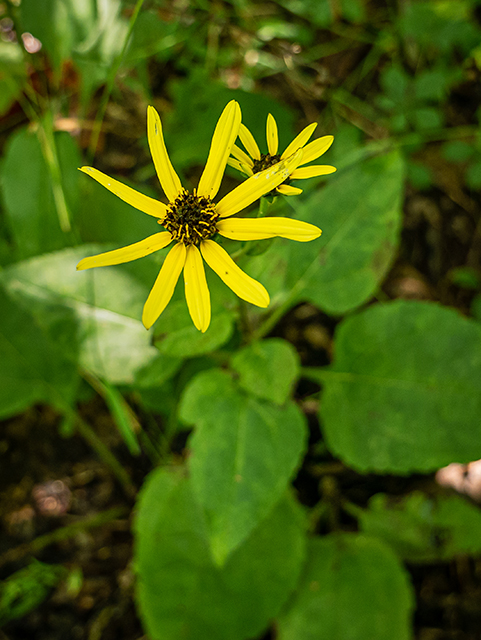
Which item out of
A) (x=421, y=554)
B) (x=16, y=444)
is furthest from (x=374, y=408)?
(x=16, y=444)

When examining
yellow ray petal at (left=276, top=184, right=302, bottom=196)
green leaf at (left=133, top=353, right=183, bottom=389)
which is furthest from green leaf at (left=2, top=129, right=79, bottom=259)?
yellow ray petal at (left=276, top=184, right=302, bottom=196)

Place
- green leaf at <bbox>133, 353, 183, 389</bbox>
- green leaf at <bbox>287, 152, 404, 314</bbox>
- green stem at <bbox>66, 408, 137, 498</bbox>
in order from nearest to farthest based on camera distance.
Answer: green leaf at <bbox>133, 353, 183, 389</bbox>
green leaf at <bbox>287, 152, 404, 314</bbox>
green stem at <bbox>66, 408, 137, 498</bbox>

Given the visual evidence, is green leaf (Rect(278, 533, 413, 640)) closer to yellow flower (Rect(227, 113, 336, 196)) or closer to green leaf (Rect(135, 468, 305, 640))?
green leaf (Rect(135, 468, 305, 640))

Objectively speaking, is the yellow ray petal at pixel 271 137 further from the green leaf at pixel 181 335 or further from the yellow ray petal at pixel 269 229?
the green leaf at pixel 181 335

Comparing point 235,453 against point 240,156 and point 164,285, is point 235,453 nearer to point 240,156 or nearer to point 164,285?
point 164,285

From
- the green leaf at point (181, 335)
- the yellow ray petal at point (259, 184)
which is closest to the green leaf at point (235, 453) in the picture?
the green leaf at point (181, 335)

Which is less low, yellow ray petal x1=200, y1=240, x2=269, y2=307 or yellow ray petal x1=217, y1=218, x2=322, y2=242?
yellow ray petal x1=217, y1=218, x2=322, y2=242

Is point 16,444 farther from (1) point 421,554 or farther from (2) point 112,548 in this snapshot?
(1) point 421,554
